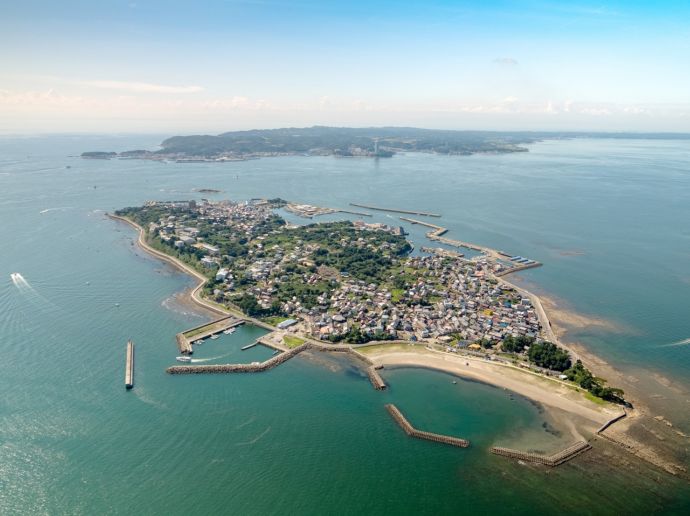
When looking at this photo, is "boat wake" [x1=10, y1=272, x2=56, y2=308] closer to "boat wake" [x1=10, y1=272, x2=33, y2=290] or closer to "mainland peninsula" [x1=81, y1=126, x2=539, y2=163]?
"boat wake" [x1=10, y1=272, x2=33, y2=290]

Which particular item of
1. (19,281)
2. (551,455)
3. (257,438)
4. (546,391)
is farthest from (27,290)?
(551,455)

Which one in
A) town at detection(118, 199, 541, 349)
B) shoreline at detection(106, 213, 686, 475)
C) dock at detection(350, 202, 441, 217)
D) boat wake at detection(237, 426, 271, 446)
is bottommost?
boat wake at detection(237, 426, 271, 446)

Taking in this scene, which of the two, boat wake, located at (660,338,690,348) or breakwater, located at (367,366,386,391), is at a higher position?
boat wake, located at (660,338,690,348)

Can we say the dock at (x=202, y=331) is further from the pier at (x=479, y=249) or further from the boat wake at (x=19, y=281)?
the pier at (x=479, y=249)

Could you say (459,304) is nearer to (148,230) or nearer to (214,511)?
(214,511)

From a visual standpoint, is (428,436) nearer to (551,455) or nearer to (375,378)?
(375,378)

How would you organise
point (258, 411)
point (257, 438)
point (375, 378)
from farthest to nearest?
point (375, 378) < point (258, 411) < point (257, 438)

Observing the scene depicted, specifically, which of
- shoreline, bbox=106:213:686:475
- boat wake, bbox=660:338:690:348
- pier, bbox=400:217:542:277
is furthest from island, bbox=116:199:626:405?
boat wake, bbox=660:338:690:348
